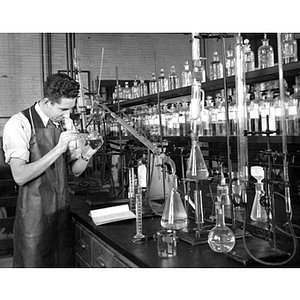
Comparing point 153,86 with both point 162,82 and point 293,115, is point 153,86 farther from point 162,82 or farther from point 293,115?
point 293,115

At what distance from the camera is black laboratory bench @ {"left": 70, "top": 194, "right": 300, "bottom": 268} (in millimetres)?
1481

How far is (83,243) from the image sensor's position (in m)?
2.25

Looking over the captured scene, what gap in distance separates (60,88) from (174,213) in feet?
3.08

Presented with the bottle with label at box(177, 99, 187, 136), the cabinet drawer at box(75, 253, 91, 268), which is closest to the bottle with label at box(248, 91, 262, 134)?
the bottle with label at box(177, 99, 187, 136)

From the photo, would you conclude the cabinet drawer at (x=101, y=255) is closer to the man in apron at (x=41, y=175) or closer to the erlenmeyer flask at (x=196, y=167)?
the man in apron at (x=41, y=175)

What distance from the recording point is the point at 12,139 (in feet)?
7.00

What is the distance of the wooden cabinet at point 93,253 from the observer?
68.6 inches

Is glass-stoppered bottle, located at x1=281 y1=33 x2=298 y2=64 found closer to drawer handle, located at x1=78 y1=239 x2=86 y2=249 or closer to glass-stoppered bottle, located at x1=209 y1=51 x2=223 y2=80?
glass-stoppered bottle, located at x1=209 y1=51 x2=223 y2=80

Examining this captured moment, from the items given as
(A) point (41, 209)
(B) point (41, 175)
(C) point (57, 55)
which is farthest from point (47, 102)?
(C) point (57, 55)

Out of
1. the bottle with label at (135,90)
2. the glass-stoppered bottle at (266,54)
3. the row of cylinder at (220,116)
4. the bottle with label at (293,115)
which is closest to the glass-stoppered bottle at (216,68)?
the row of cylinder at (220,116)

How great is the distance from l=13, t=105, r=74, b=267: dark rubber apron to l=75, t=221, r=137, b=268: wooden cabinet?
3.9 inches
